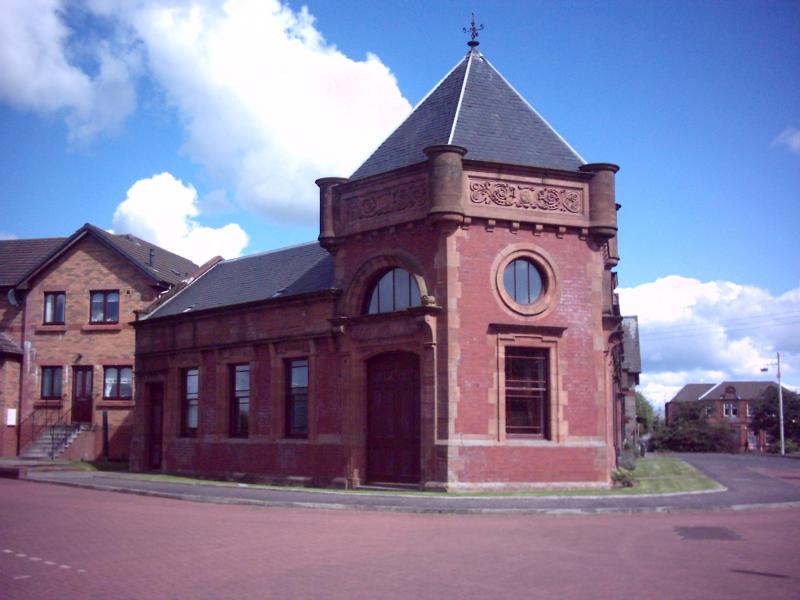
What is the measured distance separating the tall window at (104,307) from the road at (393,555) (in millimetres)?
22263

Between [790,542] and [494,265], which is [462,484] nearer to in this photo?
[494,265]

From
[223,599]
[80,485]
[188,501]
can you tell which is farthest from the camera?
[80,485]

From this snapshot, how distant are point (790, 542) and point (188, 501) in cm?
1283

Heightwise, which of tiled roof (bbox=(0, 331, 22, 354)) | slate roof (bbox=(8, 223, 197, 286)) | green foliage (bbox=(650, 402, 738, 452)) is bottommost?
green foliage (bbox=(650, 402, 738, 452))

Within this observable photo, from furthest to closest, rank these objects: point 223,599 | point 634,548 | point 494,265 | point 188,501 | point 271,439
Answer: point 271,439, point 494,265, point 188,501, point 634,548, point 223,599

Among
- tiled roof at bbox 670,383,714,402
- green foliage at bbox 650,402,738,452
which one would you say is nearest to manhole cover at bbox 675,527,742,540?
green foliage at bbox 650,402,738,452

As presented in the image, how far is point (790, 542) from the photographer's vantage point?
1196cm

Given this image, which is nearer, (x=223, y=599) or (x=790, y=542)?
(x=223, y=599)

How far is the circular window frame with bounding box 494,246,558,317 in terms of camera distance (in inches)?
835

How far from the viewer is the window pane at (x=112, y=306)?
37.7m

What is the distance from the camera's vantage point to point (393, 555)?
1080 cm

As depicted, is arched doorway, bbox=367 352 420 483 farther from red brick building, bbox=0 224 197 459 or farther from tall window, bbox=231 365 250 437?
red brick building, bbox=0 224 197 459

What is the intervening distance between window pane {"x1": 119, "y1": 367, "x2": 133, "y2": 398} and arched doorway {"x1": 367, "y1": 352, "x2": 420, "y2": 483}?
59.5 ft

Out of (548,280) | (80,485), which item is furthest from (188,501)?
(548,280)
